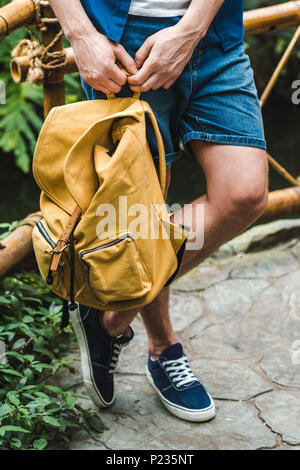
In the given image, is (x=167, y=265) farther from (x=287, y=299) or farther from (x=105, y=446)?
(x=287, y=299)

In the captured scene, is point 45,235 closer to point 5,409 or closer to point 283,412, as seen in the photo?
point 5,409

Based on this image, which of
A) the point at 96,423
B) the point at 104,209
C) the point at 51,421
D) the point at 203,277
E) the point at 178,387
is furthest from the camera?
the point at 203,277

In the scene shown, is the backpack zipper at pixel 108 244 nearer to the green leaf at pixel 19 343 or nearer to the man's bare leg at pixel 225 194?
the man's bare leg at pixel 225 194

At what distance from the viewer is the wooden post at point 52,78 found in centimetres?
191

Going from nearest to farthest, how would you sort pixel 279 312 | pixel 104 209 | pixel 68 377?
pixel 104 209
pixel 68 377
pixel 279 312

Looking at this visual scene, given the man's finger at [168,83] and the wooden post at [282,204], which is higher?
the man's finger at [168,83]

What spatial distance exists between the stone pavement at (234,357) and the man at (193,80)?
320 mm

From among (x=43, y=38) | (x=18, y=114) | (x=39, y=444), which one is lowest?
(x=18, y=114)

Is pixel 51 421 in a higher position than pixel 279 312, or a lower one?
higher

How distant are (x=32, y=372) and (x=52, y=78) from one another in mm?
1005

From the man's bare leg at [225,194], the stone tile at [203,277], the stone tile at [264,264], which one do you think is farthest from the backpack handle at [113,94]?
the stone tile at [264,264]

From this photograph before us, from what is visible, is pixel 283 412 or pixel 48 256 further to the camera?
pixel 283 412

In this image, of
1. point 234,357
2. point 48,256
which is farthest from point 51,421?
point 234,357

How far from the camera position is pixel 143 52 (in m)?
1.32
